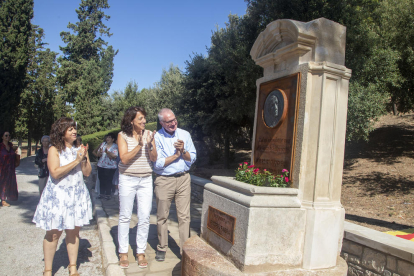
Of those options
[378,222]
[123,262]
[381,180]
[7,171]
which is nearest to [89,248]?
[123,262]

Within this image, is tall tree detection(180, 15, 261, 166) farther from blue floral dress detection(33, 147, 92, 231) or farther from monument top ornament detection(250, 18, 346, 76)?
blue floral dress detection(33, 147, 92, 231)

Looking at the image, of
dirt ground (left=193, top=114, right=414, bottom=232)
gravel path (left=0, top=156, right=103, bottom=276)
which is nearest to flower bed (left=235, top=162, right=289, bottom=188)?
gravel path (left=0, top=156, right=103, bottom=276)

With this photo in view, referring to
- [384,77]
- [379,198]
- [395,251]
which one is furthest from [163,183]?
[384,77]

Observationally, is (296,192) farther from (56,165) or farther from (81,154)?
(56,165)

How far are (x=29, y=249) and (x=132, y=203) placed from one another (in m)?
2.22

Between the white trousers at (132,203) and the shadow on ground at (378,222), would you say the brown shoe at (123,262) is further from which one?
the shadow on ground at (378,222)

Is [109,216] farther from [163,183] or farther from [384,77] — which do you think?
[384,77]

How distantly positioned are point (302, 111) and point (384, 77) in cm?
866

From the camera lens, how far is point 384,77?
32.7 feet

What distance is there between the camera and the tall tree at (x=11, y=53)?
19438mm

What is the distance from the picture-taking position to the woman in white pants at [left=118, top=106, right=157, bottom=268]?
11.8 feet

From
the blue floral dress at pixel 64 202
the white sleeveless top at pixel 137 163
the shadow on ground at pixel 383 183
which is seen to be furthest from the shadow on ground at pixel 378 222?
the blue floral dress at pixel 64 202

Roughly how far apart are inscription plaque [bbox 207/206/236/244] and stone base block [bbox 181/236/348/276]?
0.21m

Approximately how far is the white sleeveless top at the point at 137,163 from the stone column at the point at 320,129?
67.8 inches
